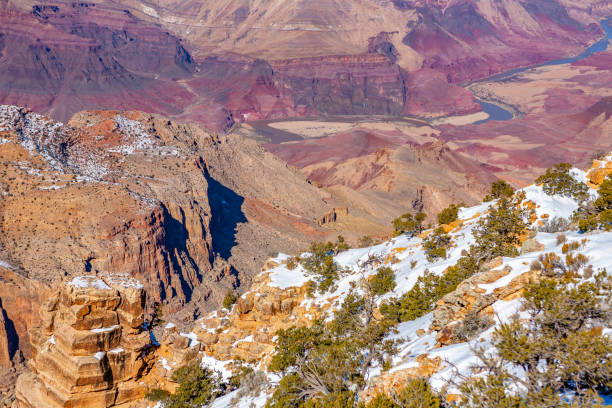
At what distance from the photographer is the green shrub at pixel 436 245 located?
27.6 metres

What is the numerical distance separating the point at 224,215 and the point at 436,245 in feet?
138

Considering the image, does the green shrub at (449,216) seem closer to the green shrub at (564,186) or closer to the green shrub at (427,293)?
the green shrub at (564,186)

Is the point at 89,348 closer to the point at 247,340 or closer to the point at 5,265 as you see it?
the point at 247,340

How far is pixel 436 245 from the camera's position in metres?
28.8

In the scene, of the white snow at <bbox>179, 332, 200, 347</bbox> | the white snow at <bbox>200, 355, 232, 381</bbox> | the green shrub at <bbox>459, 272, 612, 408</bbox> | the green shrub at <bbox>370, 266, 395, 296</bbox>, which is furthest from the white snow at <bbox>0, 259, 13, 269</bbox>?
the green shrub at <bbox>459, 272, 612, 408</bbox>

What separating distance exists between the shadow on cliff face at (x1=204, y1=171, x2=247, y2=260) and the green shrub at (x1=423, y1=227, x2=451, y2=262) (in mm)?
33498

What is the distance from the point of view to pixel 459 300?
697 inches

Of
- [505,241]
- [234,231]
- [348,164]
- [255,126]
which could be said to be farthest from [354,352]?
[255,126]

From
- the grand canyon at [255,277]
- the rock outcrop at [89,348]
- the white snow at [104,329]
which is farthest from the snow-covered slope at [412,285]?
the white snow at [104,329]

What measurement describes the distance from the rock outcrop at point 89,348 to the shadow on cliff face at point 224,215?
36.1 metres

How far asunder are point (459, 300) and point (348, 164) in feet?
330

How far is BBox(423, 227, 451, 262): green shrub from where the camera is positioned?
2756 centimetres

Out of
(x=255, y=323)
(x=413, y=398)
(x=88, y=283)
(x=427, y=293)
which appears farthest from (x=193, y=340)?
(x=413, y=398)

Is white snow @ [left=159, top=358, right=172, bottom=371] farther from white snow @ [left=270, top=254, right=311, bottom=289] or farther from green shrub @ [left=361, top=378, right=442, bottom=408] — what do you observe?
green shrub @ [left=361, top=378, right=442, bottom=408]
